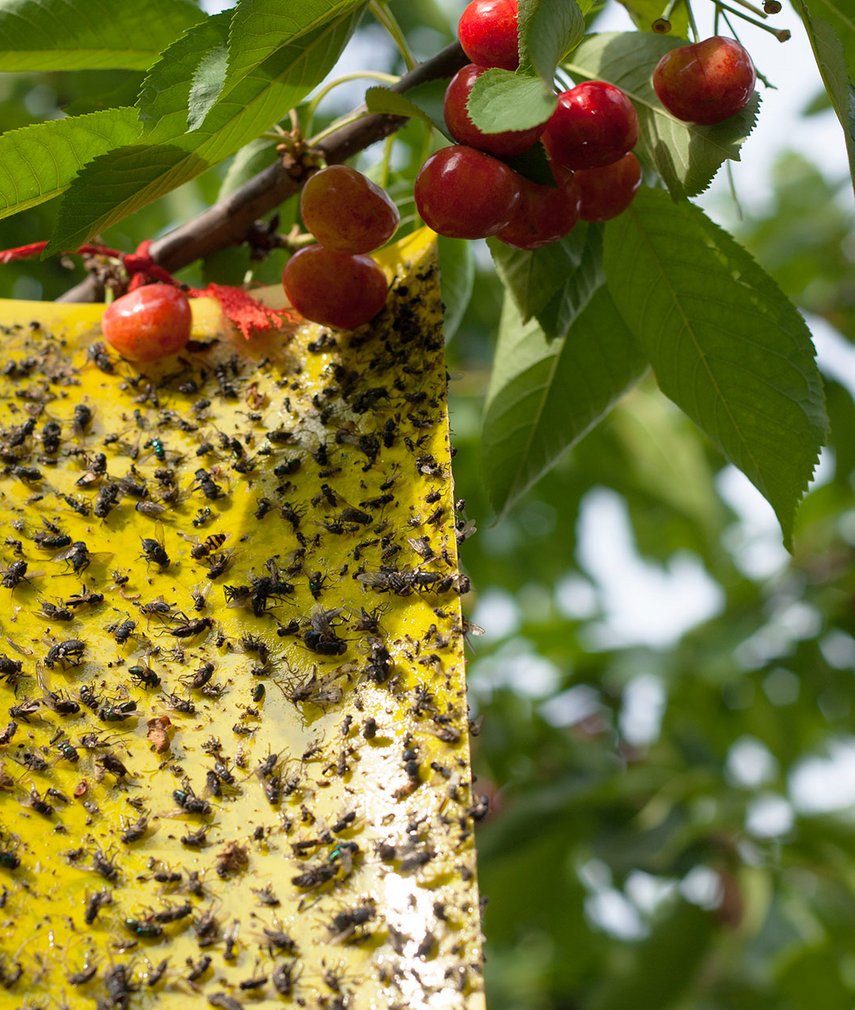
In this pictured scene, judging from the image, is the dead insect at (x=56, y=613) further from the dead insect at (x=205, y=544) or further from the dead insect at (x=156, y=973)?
the dead insect at (x=156, y=973)

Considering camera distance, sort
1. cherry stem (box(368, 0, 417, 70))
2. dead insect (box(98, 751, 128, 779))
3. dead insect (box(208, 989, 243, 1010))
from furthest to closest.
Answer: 1. cherry stem (box(368, 0, 417, 70))
2. dead insect (box(98, 751, 128, 779))
3. dead insect (box(208, 989, 243, 1010))

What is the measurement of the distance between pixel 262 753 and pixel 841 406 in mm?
2456

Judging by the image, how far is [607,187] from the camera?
99cm

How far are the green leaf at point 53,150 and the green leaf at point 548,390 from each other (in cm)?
55

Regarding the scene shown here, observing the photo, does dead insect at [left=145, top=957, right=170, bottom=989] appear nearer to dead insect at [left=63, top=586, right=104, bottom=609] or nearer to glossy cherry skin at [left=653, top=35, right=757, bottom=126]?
dead insect at [left=63, top=586, right=104, bottom=609]

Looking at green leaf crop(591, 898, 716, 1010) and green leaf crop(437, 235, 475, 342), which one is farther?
green leaf crop(591, 898, 716, 1010)

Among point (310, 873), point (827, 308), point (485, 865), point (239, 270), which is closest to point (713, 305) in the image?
point (239, 270)

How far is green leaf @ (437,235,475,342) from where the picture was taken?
4.28 feet

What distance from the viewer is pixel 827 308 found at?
3412mm

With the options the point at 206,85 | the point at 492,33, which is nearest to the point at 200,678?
the point at 206,85

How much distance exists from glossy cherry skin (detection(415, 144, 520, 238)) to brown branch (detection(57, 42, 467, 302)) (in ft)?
0.62

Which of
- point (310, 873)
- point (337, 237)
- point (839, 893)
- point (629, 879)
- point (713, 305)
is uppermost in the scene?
point (337, 237)

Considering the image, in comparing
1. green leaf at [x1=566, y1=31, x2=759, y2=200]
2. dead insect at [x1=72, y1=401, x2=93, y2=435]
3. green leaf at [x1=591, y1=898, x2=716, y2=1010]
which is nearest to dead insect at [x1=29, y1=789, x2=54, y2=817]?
dead insect at [x1=72, y1=401, x2=93, y2=435]

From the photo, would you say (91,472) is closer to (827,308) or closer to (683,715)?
(683,715)
